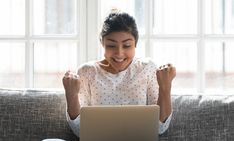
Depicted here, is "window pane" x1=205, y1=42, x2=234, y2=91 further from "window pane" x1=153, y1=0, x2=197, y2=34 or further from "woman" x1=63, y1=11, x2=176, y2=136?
"woman" x1=63, y1=11, x2=176, y2=136

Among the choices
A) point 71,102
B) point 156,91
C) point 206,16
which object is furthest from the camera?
point 206,16

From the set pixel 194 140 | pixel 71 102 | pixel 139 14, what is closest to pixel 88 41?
pixel 139 14

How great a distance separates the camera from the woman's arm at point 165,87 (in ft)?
6.44

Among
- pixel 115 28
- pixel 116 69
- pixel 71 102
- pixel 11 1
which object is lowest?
pixel 71 102

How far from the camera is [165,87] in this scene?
1978 mm

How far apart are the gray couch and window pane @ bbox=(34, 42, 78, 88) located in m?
0.45

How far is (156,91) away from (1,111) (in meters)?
0.71

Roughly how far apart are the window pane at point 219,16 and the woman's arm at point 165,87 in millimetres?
606

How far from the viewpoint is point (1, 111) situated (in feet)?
6.87

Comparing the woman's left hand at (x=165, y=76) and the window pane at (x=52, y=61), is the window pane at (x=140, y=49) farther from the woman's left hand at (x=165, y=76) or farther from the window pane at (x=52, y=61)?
the woman's left hand at (x=165, y=76)

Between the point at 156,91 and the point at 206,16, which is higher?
the point at 206,16

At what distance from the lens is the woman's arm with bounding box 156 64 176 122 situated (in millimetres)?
1964

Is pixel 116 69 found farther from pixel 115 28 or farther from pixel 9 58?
pixel 9 58

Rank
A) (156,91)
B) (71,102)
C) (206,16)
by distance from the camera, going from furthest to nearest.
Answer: (206,16) → (156,91) → (71,102)
